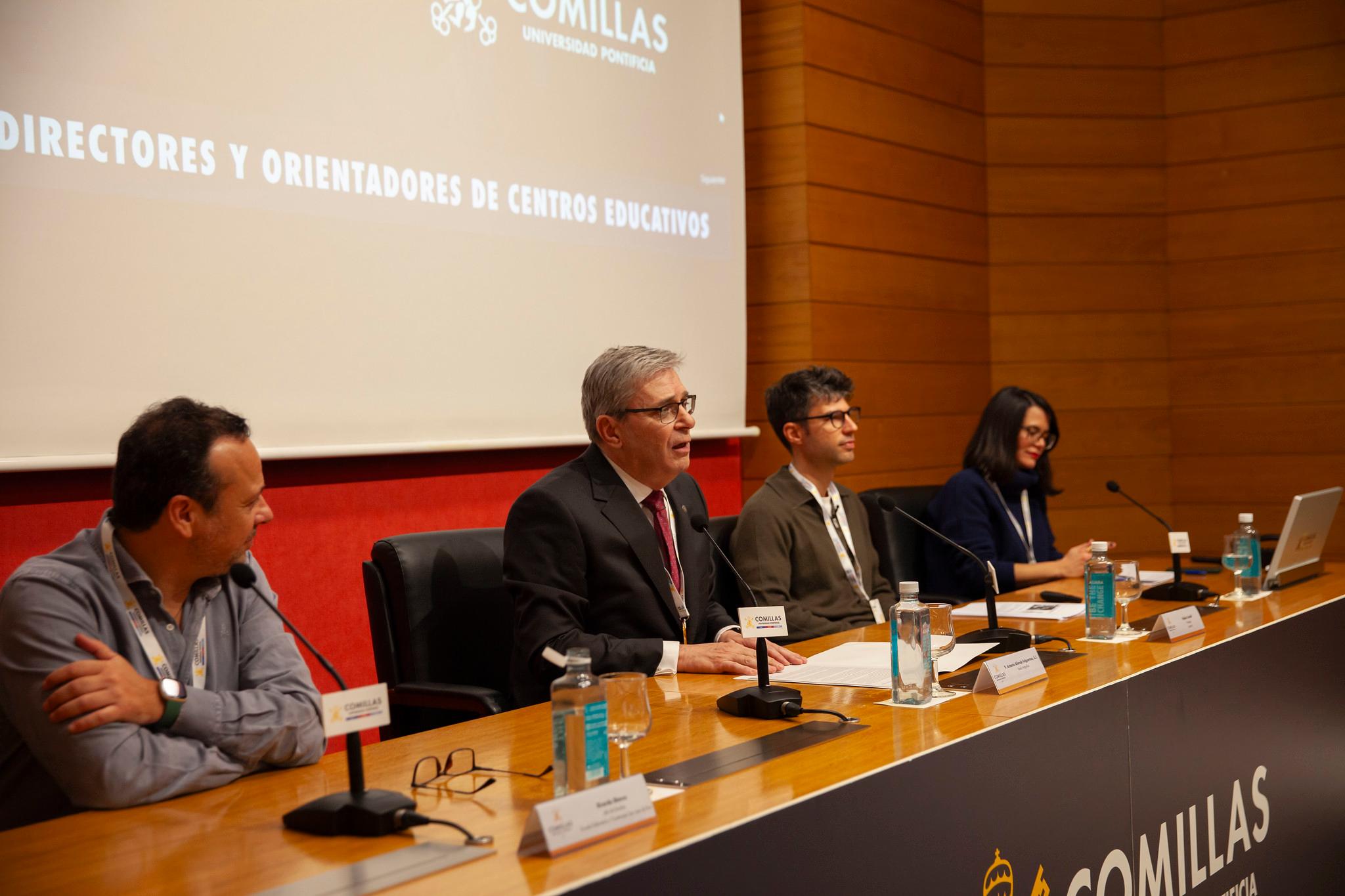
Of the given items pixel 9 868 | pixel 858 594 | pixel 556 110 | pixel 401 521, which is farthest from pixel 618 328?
pixel 9 868

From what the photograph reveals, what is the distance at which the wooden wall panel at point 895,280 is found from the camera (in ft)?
16.2

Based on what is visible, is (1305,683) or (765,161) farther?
(765,161)

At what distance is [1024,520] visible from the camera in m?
4.06

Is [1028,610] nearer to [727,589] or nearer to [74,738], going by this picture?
[727,589]

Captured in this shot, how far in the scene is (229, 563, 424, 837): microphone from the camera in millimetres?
1450

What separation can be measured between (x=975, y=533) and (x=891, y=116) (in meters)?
2.16

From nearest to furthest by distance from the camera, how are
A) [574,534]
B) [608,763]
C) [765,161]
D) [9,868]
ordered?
[9,868], [608,763], [574,534], [765,161]

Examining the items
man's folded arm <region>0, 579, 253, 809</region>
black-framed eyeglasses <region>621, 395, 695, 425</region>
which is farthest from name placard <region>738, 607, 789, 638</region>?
man's folded arm <region>0, 579, 253, 809</region>

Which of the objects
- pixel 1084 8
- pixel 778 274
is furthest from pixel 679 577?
pixel 1084 8

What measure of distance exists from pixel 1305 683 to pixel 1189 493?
10.7 ft

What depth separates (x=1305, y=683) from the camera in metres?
2.86

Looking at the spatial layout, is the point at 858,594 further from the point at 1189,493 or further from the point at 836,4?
the point at 1189,493

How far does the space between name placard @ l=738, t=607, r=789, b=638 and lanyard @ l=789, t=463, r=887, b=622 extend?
1.32 m

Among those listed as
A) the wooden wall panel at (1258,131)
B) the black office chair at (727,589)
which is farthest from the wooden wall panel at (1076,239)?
the black office chair at (727,589)
